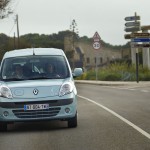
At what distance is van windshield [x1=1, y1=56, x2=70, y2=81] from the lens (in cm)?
1388

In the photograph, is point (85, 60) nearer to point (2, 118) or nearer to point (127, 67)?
point (127, 67)

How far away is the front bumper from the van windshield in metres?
0.99

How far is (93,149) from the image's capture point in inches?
405

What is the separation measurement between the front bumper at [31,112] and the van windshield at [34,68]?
0.99 metres

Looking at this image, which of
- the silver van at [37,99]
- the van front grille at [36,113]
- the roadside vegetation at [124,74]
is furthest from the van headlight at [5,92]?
the roadside vegetation at [124,74]

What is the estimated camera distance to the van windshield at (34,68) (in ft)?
45.5

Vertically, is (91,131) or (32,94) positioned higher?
(32,94)

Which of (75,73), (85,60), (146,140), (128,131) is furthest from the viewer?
(85,60)

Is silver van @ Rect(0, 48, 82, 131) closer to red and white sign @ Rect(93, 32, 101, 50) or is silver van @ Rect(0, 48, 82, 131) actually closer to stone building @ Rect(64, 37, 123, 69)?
red and white sign @ Rect(93, 32, 101, 50)

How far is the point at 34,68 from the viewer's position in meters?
14.1

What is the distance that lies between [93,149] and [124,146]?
57 centimetres

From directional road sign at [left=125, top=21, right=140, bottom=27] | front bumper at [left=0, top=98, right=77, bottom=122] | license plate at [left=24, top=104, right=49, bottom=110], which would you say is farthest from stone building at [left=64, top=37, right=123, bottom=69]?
license plate at [left=24, top=104, right=49, bottom=110]

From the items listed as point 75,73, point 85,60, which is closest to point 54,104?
point 75,73

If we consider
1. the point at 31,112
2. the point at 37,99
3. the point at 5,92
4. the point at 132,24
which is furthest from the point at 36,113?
the point at 132,24
